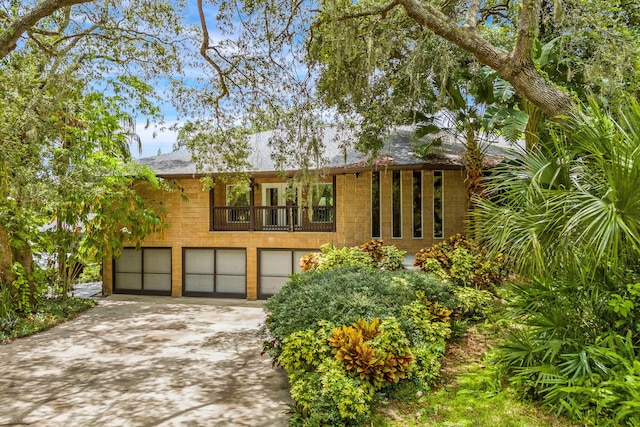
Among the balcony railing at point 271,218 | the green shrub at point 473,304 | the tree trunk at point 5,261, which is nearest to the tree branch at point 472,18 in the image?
the green shrub at point 473,304

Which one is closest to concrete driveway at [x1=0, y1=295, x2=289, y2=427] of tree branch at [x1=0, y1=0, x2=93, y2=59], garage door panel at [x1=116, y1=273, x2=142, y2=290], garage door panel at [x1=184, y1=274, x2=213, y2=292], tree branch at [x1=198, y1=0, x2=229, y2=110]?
garage door panel at [x1=184, y1=274, x2=213, y2=292]

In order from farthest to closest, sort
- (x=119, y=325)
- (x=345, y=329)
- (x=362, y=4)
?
(x=119, y=325) < (x=362, y=4) < (x=345, y=329)

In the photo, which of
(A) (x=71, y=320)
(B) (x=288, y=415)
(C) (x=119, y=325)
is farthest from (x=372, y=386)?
(A) (x=71, y=320)

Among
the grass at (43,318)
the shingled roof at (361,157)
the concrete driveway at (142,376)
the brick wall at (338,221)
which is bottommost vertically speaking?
the concrete driveway at (142,376)

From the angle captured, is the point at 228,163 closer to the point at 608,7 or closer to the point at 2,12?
the point at 2,12

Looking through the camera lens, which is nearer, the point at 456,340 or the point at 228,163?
the point at 456,340

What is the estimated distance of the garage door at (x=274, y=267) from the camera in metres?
13.8

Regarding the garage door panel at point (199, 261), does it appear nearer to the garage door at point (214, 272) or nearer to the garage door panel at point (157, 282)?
the garage door at point (214, 272)

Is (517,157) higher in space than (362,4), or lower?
lower

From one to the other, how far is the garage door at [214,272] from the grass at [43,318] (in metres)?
3.15

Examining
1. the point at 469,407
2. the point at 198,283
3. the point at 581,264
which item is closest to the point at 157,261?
the point at 198,283

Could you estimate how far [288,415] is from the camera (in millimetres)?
4910

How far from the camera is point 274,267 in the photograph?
13969 millimetres

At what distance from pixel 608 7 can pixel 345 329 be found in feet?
25.2
